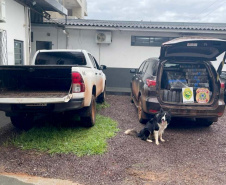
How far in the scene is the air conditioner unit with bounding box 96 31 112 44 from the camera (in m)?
10.9

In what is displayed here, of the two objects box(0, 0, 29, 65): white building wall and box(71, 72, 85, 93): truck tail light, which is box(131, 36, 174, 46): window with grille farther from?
box(71, 72, 85, 93): truck tail light

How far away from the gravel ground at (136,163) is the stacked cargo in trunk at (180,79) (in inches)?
41.5

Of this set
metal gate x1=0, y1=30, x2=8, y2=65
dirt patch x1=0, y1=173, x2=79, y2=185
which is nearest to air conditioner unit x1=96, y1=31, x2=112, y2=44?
metal gate x1=0, y1=30, x2=8, y2=65

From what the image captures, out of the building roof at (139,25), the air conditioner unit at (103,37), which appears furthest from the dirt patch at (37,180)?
the air conditioner unit at (103,37)

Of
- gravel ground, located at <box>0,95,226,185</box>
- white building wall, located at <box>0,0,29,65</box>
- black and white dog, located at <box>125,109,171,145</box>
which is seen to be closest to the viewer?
gravel ground, located at <box>0,95,226,185</box>

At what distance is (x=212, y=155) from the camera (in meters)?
4.00

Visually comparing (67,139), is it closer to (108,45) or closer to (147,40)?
(108,45)

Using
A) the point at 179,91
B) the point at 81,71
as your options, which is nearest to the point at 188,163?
the point at 179,91

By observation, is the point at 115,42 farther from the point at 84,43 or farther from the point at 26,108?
the point at 26,108

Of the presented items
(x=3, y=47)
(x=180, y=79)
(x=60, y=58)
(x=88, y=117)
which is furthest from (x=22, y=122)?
(x=180, y=79)

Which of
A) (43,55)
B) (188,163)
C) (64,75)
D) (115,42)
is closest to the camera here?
(188,163)

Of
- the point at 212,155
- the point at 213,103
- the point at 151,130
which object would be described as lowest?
the point at 212,155

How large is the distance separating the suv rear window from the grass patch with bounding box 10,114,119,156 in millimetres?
1975

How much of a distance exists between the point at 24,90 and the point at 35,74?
Answer: 0.48 m
